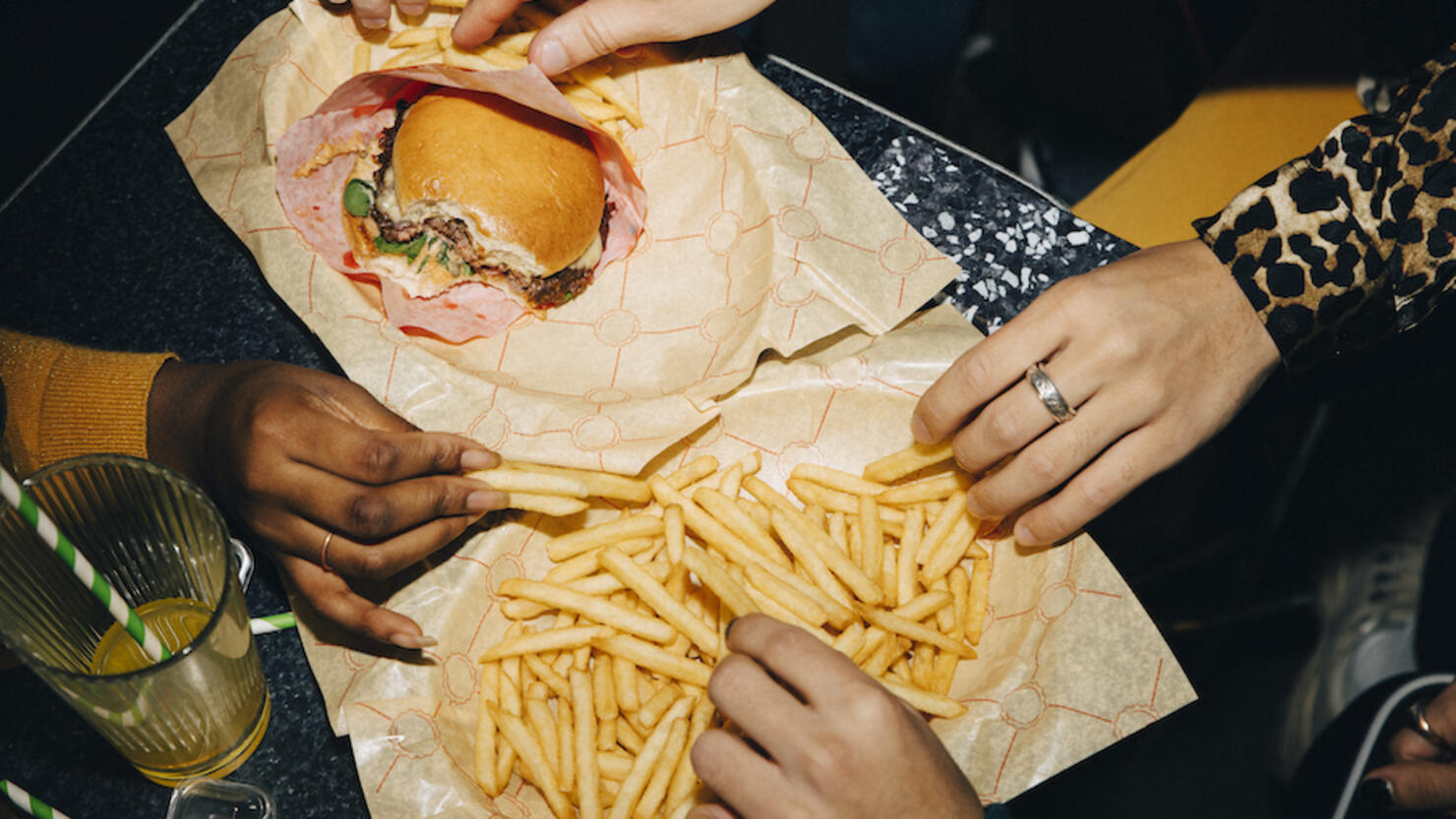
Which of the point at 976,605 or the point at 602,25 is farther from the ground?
the point at 602,25

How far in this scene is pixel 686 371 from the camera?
2.18 metres

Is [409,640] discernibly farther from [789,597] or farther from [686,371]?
[686,371]

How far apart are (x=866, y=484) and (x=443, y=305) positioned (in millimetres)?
1214

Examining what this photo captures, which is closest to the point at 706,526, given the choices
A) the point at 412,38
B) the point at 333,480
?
the point at 333,480

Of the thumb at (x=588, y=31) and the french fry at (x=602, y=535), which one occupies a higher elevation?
the thumb at (x=588, y=31)

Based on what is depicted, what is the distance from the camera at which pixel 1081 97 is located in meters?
3.00

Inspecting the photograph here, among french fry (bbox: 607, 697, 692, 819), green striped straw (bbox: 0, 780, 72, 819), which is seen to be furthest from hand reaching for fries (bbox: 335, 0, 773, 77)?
green striped straw (bbox: 0, 780, 72, 819)

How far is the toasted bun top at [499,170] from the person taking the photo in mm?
2195

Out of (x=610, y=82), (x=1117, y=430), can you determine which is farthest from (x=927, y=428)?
(x=610, y=82)

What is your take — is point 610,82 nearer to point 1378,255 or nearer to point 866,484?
point 866,484

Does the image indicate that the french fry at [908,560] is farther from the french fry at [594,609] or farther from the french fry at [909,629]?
the french fry at [594,609]

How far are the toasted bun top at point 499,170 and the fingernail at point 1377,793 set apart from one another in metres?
2.40

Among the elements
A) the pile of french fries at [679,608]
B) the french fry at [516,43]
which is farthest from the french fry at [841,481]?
the french fry at [516,43]

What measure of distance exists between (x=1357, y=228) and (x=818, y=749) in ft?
4.63
